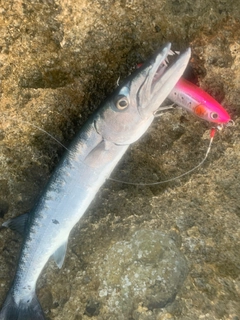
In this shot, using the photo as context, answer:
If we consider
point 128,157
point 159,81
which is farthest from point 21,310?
point 159,81

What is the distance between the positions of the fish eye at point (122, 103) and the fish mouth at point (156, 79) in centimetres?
10

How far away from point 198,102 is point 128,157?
2.78ft

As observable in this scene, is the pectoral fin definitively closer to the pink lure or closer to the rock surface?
the rock surface

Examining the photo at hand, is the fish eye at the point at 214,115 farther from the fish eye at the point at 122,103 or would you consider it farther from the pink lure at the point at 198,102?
the fish eye at the point at 122,103

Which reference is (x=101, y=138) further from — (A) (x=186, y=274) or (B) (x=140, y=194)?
(A) (x=186, y=274)

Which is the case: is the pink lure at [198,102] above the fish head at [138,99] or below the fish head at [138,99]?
below

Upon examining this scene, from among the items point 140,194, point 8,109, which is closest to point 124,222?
point 140,194

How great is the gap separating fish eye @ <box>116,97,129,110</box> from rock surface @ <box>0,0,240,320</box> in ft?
1.56

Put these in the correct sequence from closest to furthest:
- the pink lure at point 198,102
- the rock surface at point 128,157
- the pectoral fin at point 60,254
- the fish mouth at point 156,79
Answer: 1. the fish mouth at point 156,79
2. the pink lure at point 198,102
3. the rock surface at point 128,157
4. the pectoral fin at point 60,254

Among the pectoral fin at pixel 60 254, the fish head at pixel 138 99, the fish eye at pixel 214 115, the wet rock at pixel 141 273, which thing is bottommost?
the wet rock at pixel 141 273

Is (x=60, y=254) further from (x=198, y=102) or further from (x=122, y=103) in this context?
(x=198, y=102)

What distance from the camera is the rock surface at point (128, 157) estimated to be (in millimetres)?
3021

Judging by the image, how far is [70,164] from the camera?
3031 millimetres

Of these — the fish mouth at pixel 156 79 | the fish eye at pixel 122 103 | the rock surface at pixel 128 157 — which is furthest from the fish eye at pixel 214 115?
the fish eye at pixel 122 103
